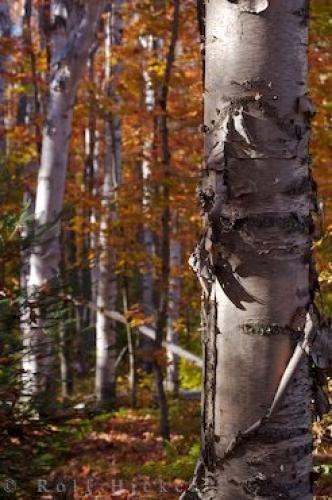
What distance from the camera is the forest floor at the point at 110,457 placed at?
3.65 m

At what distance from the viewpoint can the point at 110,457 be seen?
7.38 metres

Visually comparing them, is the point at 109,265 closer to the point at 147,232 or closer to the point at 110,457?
the point at 110,457

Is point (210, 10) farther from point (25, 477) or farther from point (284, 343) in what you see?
point (25, 477)

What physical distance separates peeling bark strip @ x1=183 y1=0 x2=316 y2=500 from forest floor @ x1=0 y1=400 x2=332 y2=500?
1376 millimetres

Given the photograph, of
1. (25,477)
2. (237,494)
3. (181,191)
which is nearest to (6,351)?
(25,477)

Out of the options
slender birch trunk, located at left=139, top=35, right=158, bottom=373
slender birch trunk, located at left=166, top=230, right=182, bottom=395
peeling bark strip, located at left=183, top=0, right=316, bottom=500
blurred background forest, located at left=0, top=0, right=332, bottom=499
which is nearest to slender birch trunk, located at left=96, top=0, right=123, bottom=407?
blurred background forest, located at left=0, top=0, right=332, bottom=499

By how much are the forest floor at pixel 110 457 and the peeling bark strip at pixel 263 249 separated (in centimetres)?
138

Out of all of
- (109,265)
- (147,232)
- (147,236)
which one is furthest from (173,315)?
(147,236)

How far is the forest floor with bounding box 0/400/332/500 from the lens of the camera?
365 cm

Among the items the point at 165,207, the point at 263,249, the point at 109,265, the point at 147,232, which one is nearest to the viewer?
the point at 263,249

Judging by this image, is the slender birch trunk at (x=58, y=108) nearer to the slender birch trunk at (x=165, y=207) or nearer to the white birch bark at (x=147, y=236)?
the slender birch trunk at (x=165, y=207)

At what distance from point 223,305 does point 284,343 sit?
18cm

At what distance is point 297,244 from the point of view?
4.77 feet

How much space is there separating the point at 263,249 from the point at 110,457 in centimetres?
659
